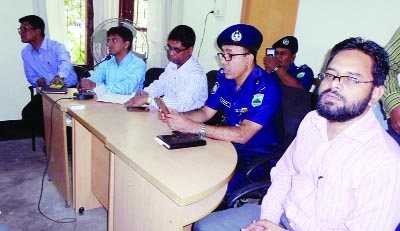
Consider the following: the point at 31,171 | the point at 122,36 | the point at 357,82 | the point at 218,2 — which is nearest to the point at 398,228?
the point at 357,82

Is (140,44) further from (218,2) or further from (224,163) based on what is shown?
(224,163)

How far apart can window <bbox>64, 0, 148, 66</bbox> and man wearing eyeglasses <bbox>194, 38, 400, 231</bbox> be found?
2680 millimetres

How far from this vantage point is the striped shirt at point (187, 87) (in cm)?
208

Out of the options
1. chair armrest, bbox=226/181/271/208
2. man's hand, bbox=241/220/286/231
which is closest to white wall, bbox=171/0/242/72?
chair armrest, bbox=226/181/271/208

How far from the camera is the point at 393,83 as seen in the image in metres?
1.31

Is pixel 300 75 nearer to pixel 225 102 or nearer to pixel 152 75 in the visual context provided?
pixel 225 102

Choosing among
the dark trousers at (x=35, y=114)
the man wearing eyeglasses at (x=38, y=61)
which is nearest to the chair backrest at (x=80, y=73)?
the man wearing eyeglasses at (x=38, y=61)

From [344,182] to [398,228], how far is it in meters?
0.28

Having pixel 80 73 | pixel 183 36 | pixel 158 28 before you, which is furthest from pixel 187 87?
pixel 158 28

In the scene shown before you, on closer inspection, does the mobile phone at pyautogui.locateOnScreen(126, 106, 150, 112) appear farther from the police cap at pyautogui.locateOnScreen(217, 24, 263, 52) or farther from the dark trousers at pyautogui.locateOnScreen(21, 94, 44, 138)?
the dark trousers at pyautogui.locateOnScreen(21, 94, 44, 138)

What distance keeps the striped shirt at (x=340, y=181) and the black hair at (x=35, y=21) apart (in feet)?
8.68

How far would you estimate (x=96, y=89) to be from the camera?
2.20m

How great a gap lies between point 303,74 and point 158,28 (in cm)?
198

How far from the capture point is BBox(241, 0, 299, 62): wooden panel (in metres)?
2.78
